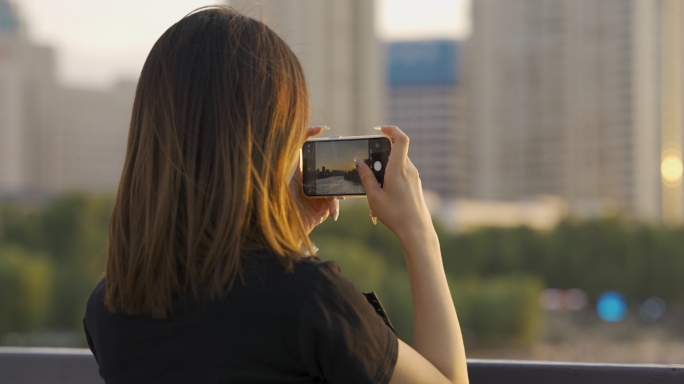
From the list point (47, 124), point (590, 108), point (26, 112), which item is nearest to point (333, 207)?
point (590, 108)

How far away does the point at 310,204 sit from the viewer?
1347mm

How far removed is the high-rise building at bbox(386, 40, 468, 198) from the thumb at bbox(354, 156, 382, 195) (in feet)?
282

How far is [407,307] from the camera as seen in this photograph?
19.4m

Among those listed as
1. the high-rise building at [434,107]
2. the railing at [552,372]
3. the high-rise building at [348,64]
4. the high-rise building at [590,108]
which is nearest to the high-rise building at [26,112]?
the high-rise building at [348,64]

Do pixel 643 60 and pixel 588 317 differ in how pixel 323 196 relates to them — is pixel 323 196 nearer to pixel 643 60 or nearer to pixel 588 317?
pixel 588 317

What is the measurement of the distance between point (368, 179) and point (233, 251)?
0.33 metres

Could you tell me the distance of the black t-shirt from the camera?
962 mm

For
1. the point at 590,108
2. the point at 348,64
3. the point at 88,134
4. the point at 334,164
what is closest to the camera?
the point at 334,164

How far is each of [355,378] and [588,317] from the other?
34317mm

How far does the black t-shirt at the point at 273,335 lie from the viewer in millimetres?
962

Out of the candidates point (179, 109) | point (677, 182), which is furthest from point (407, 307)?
point (677, 182)

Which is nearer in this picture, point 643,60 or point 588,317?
point 588,317

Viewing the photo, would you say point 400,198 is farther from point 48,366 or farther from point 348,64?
point 348,64

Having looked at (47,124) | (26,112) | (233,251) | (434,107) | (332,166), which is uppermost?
(26,112)
